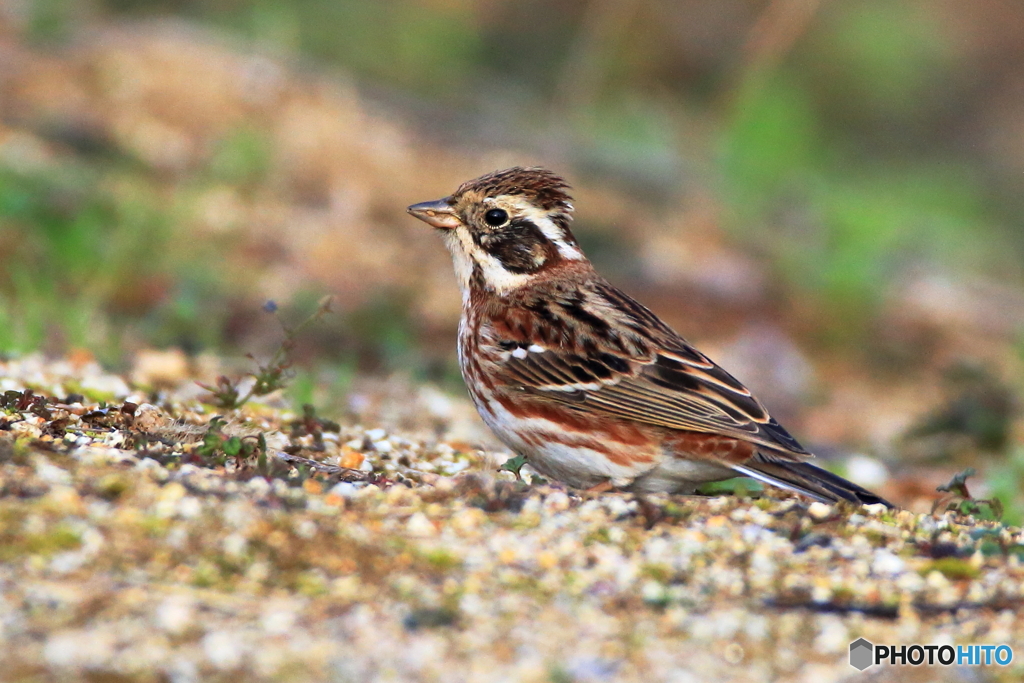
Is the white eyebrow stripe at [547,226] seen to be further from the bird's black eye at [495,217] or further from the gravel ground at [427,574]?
the gravel ground at [427,574]

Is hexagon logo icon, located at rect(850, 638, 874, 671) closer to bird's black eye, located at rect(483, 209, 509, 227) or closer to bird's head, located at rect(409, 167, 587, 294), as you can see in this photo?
bird's head, located at rect(409, 167, 587, 294)

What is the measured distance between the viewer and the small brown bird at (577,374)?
6027 millimetres

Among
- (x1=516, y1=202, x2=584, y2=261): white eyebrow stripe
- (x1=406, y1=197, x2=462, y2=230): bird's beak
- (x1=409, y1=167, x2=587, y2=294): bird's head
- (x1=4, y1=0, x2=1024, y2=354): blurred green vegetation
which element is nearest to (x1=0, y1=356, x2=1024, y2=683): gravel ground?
(x1=409, y1=167, x2=587, y2=294): bird's head

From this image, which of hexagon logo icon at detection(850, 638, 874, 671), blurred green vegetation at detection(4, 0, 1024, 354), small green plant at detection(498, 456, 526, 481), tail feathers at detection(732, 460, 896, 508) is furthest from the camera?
blurred green vegetation at detection(4, 0, 1024, 354)

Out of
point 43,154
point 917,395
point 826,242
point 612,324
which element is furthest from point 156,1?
point 612,324

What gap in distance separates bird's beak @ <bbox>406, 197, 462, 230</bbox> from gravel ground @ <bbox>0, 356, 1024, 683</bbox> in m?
1.79

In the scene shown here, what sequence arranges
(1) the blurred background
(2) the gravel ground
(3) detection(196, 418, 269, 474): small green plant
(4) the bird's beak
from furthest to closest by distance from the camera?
1. (1) the blurred background
2. (4) the bird's beak
3. (3) detection(196, 418, 269, 474): small green plant
4. (2) the gravel ground

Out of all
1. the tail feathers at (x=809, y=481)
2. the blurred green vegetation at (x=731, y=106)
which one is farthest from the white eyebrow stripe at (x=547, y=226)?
the blurred green vegetation at (x=731, y=106)

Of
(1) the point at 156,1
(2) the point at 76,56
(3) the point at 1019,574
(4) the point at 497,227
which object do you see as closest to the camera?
(3) the point at 1019,574

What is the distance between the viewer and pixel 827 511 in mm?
5520

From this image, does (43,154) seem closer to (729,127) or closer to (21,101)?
(21,101)

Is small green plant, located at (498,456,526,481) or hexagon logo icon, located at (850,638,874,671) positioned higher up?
small green plant, located at (498,456,526,481)

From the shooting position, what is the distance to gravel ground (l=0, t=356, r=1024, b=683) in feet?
13.0

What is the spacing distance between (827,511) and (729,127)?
11157mm
